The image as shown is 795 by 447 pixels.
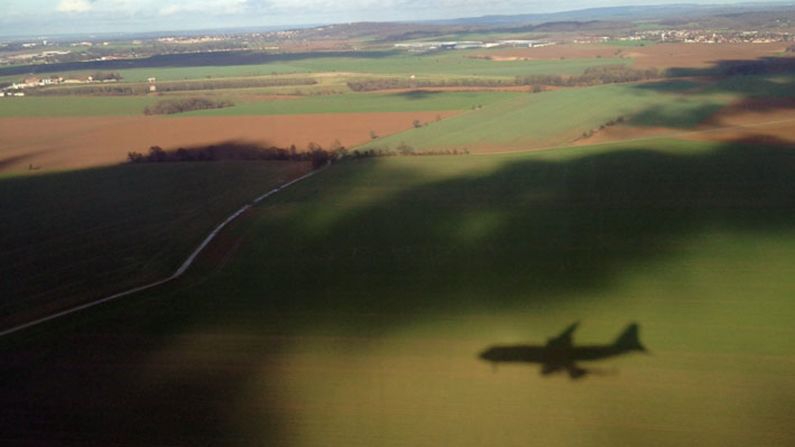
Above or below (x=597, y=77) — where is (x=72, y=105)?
above

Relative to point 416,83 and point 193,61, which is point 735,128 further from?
point 193,61

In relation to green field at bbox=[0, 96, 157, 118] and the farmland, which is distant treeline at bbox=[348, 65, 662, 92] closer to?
the farmland

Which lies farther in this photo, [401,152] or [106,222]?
[401,152]

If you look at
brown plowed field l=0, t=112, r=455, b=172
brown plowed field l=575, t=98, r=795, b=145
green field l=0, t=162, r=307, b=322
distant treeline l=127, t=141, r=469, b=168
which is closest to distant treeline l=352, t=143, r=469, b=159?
distant treeline l=127, t=141, r=469, b=168

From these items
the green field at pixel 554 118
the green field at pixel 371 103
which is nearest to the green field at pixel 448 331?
the green field at pixel 554 118

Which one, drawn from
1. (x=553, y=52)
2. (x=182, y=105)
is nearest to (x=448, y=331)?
Result: (x=182, y=105)

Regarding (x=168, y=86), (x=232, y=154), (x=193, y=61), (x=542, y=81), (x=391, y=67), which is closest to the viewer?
(x=232, y=154)

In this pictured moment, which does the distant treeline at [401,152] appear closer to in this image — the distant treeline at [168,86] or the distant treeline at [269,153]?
the distant treeline at [269,153]
